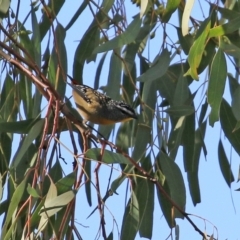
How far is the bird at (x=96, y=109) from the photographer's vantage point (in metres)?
2.67

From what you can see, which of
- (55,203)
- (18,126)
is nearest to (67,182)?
(55,203)

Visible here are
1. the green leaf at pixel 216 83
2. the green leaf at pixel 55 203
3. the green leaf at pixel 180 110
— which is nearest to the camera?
the green leaf at pixel 55 203

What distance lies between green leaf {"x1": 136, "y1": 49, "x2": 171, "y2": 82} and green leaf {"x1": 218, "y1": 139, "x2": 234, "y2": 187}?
511 millimetres

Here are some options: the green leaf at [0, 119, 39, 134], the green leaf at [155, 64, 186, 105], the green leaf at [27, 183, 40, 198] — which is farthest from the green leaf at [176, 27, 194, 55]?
the green leaf at [27, 183, 40, 198]

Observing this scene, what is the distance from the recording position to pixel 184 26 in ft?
7.38

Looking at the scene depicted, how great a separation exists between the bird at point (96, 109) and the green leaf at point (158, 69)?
0.22 meters

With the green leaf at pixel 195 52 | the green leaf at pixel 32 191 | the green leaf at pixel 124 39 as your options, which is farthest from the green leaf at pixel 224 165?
the green leaf at pixel 32 191

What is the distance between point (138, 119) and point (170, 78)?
170 millimetres

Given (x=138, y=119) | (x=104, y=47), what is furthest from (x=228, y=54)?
(x=138, y=119)

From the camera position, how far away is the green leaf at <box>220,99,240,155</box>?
276 cm

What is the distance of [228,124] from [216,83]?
556 mm

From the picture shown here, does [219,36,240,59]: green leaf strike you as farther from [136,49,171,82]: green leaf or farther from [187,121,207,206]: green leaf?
[187,121,207,206]: green leaf

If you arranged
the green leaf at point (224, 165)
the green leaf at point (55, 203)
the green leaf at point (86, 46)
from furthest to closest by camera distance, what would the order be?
1. the green leaf at point (224, 165)
2. the green leaf at point (86, 46)
3. the green leaf at point (55, 203)

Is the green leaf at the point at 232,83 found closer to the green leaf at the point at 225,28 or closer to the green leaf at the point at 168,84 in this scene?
the green leaf at the point at 168,84
